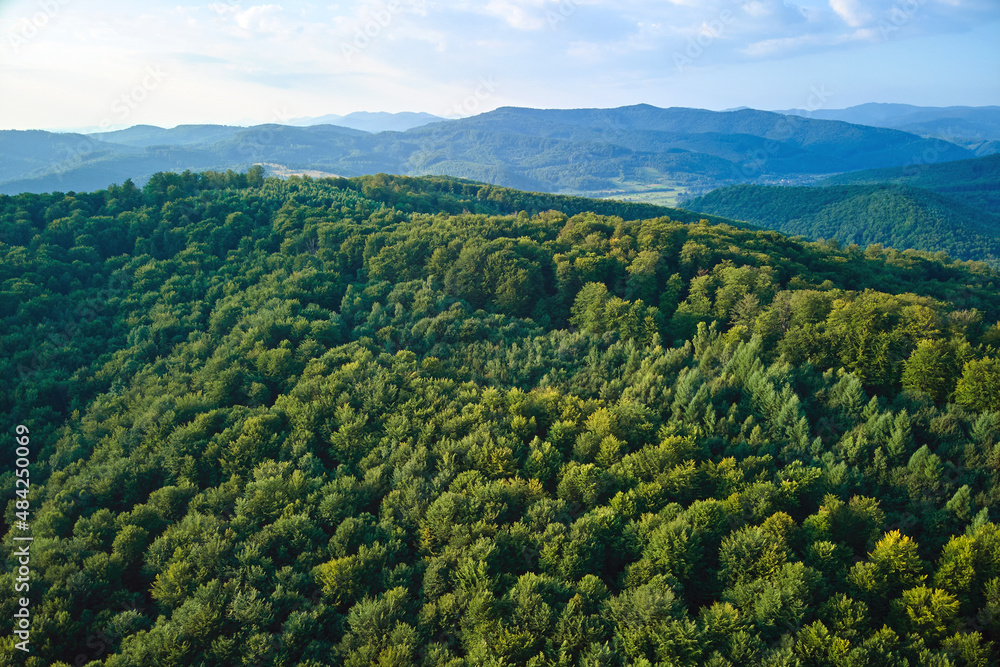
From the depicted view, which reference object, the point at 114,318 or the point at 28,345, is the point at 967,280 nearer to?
the point at 114,318

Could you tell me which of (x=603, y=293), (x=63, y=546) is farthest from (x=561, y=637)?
(x=603, y=293)

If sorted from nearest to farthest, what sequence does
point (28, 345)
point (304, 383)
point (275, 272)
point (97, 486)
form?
point (97, 486) → point (304, 383) → point (28, 345) → point (275, 272)

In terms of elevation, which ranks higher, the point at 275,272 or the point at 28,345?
the point at 275,272

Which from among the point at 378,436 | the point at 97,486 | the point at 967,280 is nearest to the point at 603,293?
the point at 378,436

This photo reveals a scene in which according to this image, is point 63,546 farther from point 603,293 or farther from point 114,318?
point 603,293

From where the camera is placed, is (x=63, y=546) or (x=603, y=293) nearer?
(x=63, y=546)

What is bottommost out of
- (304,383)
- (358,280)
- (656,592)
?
(656,592)

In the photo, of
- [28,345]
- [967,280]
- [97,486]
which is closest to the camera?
[97,486]
